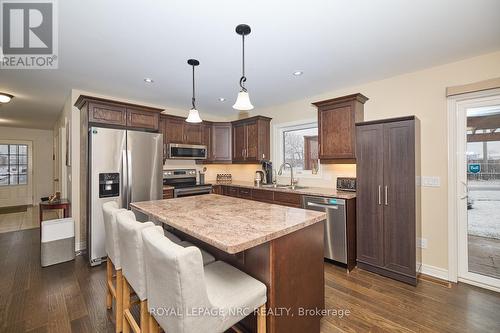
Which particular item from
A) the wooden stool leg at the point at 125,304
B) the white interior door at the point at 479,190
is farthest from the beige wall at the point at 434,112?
the wooden stool leg at the point at 125,304

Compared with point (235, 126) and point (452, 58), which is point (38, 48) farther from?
point (452, 58)

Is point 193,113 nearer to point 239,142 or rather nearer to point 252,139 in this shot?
point 252,139

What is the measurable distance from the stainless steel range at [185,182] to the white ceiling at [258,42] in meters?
1.73

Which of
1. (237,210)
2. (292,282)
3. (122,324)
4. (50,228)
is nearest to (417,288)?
(292,282)

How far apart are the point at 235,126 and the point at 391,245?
3575 millimetres

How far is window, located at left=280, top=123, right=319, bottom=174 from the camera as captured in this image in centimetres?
407

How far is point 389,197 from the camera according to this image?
2.71 meters

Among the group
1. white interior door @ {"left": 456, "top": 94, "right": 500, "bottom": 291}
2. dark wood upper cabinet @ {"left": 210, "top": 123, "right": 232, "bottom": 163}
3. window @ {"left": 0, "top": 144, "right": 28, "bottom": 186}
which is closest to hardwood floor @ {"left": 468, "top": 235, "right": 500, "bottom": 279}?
white interior door @ {"left": 456, "top": 94, "right": 500, "bottom": 291}

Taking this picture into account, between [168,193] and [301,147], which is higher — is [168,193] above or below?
below

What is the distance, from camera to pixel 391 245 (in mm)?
2680

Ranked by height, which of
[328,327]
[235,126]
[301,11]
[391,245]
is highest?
[301,11]

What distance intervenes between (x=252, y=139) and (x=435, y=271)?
346 centimetres

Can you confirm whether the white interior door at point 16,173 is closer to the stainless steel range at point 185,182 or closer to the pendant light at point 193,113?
the stainless steel range at point 185,182

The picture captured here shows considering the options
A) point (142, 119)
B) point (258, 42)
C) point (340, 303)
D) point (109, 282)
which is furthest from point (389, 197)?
point (142, 119)
